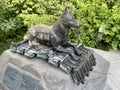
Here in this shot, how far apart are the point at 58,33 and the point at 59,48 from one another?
6.7 inches

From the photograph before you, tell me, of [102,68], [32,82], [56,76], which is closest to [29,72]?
[32,82]

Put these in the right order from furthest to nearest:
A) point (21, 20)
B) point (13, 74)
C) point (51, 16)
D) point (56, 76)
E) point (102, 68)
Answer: point (21, 20)
point (51, 16)
point (102, 68)
point (13, 74)
point (56, 76)

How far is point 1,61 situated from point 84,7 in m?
2.33

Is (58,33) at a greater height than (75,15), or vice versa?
(58,33)

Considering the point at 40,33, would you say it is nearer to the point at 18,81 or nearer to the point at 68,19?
the point at 68,19

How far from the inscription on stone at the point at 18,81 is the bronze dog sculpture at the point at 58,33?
400 mm

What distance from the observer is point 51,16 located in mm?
4820

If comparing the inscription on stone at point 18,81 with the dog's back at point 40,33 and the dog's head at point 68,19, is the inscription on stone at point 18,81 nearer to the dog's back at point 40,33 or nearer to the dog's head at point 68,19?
the dog's back at point 40,33

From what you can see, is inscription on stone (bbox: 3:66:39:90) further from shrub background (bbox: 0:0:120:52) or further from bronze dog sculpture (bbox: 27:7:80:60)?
shrub background (bbox: 0:0:120:52)

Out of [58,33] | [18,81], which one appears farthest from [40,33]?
Answer: [18,81]

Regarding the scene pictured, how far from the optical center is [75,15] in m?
A: 5.03

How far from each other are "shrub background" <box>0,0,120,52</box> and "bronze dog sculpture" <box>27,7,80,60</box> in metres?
1.74

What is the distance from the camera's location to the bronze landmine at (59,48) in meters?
2.77

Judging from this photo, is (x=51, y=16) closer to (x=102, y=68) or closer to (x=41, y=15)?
(x=41, y=15)
